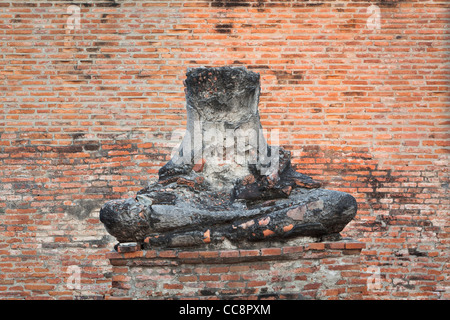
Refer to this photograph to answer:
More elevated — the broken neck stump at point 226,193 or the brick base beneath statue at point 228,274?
the broken neck stump at point 226,193

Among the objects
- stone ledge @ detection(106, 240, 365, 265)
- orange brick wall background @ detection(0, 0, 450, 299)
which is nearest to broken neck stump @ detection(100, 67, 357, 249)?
stone ledge @ detection(106, 240, 365, 265)

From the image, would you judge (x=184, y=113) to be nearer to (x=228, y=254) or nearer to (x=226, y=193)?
(x=226, y=193)

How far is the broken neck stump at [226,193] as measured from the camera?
3898mm

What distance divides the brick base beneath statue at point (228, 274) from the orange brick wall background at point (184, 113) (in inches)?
96.8

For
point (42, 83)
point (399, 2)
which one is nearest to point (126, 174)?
point (42, 83)

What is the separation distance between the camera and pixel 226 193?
4.24 m

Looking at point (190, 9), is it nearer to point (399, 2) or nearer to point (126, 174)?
point (126, 174)

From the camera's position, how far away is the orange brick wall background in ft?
20.6

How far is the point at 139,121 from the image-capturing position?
253 inches

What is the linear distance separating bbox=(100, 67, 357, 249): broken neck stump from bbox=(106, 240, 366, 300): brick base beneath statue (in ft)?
0.39

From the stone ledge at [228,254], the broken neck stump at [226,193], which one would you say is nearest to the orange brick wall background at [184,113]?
the broken neck stump at [226,193]

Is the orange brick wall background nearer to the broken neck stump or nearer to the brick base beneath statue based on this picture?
the broken neck stump

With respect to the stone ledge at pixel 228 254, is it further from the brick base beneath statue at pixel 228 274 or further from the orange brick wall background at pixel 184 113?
the orange brick wall background at pixel 184 113

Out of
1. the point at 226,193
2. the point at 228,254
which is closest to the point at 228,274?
the point at 228,254
